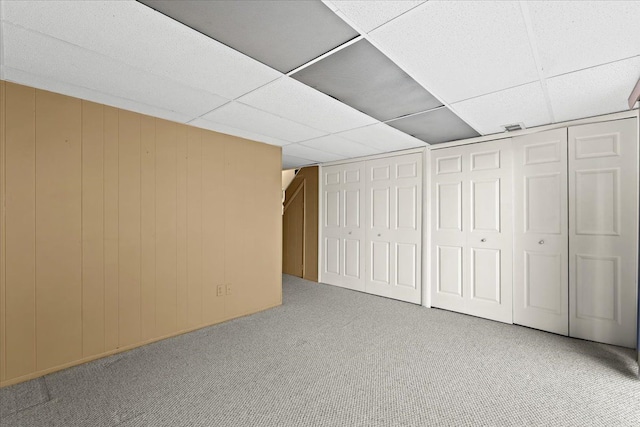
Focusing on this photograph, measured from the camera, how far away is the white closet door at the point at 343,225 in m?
4.80

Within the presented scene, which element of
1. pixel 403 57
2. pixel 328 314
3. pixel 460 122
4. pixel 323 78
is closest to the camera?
pixel 403 57

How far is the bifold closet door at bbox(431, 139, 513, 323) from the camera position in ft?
11.2

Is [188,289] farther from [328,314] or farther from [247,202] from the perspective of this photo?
[328,314]

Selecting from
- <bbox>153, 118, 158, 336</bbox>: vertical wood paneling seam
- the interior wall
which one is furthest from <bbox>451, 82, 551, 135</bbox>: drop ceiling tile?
the interior wall

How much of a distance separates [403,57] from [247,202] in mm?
2530

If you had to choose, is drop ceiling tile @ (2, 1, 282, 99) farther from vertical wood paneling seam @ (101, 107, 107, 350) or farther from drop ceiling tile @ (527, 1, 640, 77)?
drop ceiling tile @ (527, 1, 640, 77)

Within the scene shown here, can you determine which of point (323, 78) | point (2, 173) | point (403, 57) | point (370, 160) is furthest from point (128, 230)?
point (370, 160)

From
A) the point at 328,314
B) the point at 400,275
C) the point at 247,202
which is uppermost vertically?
the point at 247,202

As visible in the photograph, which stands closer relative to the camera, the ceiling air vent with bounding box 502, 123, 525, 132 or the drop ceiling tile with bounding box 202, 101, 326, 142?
the drop ceiling tile with bounding box 202, 101, 326, 142

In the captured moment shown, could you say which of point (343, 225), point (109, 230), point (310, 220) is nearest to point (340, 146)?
point (343, 225)

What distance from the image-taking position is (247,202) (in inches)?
145

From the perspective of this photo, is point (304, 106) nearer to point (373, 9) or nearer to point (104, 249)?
point (373, 9)

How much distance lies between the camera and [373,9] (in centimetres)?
134

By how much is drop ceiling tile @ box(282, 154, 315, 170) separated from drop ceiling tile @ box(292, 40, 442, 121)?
2.28 metres
